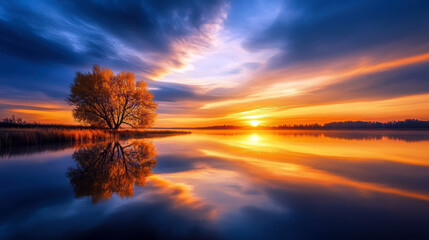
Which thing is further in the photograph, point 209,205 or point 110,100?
point 110,100

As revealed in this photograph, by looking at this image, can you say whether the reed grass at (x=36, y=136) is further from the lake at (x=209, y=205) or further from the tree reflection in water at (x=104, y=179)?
the tree reflection in water at (x=104, y=179)

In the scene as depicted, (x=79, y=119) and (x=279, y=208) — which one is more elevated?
(x=79, y=119)

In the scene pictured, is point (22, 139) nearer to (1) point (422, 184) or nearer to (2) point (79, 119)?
(2) point (79, 119)

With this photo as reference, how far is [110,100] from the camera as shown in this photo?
2789 cm

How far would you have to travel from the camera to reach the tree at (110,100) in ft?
86.7

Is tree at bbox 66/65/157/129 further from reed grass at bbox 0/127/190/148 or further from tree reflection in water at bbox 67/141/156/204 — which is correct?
tree reflection in water at bbox 67/141/156/204

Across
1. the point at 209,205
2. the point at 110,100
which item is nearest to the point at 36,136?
the point at 110,100

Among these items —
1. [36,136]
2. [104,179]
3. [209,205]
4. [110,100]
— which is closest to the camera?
[209,205]

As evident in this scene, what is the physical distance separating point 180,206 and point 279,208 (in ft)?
7.23

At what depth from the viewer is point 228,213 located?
3.41 m

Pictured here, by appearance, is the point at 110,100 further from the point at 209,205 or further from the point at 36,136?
the point at 209,205

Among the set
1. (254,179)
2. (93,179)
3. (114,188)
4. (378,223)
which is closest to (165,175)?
(114,188)

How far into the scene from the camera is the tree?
26.4m

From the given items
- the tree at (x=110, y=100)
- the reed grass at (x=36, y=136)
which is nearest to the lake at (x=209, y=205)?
the reed grass at (x=36, y=136)
